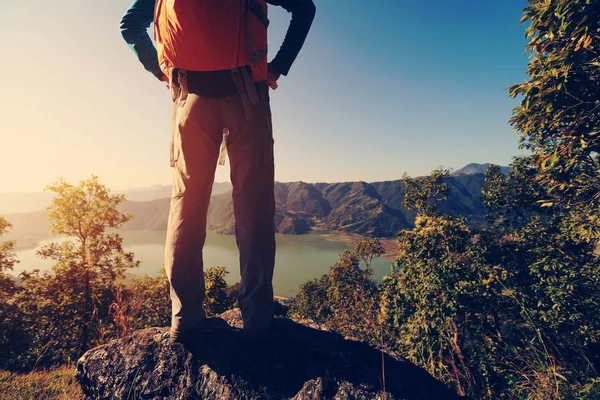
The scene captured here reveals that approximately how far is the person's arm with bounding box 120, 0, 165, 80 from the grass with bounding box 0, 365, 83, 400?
280cm

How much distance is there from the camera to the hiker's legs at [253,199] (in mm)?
2104

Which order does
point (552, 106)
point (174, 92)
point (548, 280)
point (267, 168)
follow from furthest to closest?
point (548, 280)
point (552, 106)
point (267, 168)
point (174, 92)

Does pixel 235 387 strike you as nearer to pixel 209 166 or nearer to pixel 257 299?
pixel 257 299

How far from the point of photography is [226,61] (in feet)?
6.17

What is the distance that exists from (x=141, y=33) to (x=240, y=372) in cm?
297

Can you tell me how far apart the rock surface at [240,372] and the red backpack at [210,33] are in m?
2.29

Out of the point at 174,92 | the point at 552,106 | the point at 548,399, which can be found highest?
the point at 552,106

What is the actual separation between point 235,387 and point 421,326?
34.6 feet

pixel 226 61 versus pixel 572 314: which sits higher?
pixel 226 61

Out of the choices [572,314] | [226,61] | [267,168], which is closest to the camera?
[226,61]

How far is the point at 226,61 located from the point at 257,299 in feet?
6.53

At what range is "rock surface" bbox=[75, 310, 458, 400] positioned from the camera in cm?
176

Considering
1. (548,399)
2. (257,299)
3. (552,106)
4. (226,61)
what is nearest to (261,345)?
(257,299)

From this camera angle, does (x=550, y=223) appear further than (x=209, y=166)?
Yes
